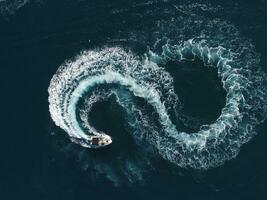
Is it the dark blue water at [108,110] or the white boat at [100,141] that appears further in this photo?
the white boat at [100,141]

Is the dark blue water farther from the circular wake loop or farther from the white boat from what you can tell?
the white boat

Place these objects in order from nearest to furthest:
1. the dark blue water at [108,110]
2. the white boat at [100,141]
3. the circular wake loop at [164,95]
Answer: the dark blue water at [108,110] < the white boat at [100,141] < the circular wake loop at [164,95]

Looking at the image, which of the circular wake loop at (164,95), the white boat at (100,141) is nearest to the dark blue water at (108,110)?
the circular wake loop at (164,95)

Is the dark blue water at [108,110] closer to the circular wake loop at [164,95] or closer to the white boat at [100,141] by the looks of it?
the circular wake loop at [164,95]

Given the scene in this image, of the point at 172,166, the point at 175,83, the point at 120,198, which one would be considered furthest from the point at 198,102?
the point at 120,198

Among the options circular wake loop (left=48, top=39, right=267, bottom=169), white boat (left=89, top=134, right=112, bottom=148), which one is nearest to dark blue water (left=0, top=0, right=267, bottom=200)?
circular wake loop (left=48, top=39, right=267, bottom=169)

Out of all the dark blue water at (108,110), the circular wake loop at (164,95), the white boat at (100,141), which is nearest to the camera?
the dark blue water at (108,110)

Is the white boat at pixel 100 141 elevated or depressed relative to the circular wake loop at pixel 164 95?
depressed
